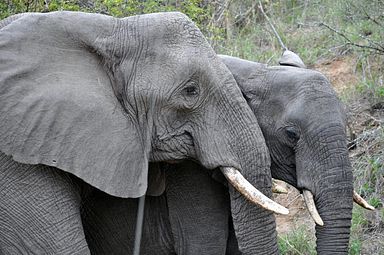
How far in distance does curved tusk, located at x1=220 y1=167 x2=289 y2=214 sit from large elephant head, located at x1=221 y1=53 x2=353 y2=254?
0.61 meters

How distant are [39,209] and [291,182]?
1436mm

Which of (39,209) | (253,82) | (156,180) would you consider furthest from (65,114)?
(253,82)

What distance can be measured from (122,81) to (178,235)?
0.90 m

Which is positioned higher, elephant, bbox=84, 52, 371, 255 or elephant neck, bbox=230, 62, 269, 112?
elephant neck, bbox=230, 62, 269, 112

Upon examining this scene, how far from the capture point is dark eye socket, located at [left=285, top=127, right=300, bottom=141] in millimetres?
5119

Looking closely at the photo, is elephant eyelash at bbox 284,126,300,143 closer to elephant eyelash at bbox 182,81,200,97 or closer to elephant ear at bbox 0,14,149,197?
elephant eyelash at bbox 182,81,200,97

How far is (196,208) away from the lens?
4.95 m

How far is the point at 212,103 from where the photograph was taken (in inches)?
177

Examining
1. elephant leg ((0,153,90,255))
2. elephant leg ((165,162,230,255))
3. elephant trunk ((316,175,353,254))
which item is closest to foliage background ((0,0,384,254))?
elephant trunk ((316,175,353,254))

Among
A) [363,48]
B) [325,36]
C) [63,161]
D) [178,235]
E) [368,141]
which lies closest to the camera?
[63,161]

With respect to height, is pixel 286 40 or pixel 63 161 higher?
pixel 63 161

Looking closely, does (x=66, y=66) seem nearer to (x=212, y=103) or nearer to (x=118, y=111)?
(x=118, y=111)

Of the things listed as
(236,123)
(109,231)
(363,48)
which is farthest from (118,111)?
(363,48)

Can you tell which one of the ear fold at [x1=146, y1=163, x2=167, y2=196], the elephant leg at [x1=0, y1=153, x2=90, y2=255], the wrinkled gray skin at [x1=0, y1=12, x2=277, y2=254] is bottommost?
the ear fold at [x1=146, y1=163, x2=167, y2=196]
